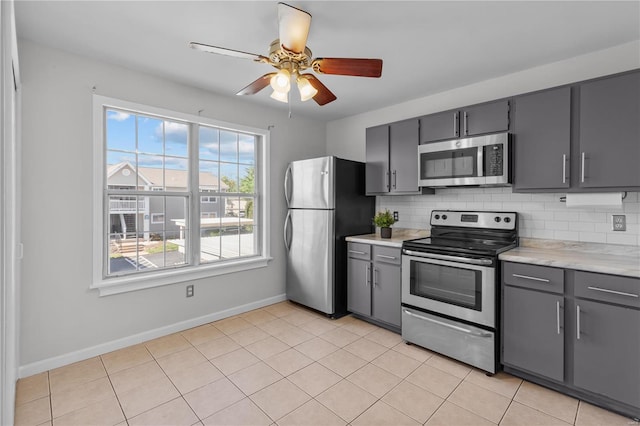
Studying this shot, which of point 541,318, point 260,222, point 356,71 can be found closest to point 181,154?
point 260,222

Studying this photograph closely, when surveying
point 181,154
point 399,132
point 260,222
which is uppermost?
point 399,132

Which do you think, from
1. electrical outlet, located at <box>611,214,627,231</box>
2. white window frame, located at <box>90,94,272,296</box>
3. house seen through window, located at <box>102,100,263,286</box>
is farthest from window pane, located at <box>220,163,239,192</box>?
electrical outlet, located at <box>611,214,627,231</box>

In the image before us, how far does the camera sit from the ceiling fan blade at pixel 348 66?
1957 mm

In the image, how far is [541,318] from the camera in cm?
225

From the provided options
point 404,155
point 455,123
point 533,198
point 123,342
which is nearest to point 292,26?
point 455,123

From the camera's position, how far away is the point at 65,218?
257 centimetres

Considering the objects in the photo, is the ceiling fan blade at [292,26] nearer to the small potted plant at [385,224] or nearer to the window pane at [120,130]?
the window pane at [120,130]

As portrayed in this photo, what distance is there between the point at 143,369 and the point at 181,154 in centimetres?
200

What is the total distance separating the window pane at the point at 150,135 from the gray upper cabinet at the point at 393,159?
2.20m

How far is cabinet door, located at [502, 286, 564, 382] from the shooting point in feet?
7.16

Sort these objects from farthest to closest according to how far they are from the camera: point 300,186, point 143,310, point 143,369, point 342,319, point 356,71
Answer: point 300,186 < point 342,319 < point 143,310 < point 143,369 < point 356,71

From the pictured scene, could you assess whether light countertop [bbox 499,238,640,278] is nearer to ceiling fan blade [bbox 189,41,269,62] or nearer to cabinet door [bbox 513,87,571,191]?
cabinet door [bbox 513,87,571,191]

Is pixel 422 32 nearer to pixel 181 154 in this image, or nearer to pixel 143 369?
pixel 181 154

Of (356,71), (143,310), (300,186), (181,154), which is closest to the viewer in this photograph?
(356,71)
